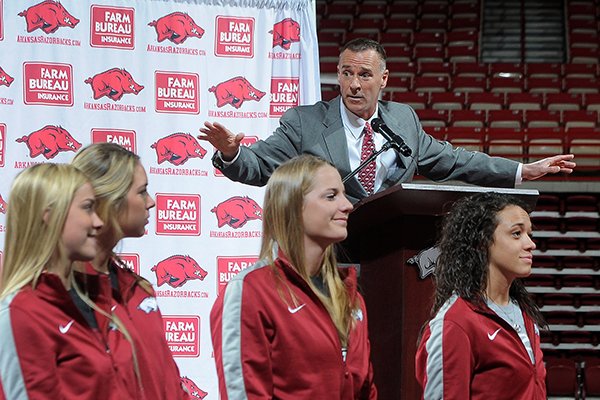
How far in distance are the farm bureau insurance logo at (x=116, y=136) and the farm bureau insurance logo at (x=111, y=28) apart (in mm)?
504

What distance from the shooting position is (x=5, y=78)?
5.85 m

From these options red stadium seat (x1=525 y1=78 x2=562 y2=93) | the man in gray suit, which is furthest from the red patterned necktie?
red stadium seat (x1=525 y1=78 x2=562 y2=93)

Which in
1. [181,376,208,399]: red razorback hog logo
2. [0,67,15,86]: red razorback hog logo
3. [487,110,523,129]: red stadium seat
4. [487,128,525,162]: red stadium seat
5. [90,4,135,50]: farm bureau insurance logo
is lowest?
[181,376,208,399]: red razorback hog logo

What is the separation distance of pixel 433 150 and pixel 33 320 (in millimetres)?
2363

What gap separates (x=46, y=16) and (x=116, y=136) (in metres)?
0.82

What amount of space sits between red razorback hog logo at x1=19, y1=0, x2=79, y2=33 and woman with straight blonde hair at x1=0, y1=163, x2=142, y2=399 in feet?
11.4

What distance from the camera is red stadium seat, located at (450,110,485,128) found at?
13.9 meters

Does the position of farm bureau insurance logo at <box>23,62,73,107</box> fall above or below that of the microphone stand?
above

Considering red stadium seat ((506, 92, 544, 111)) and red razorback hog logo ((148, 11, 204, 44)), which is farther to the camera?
red stadium seat ((506, 92, 544, 111))

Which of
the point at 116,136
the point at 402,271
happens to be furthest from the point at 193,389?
the point at 402,271

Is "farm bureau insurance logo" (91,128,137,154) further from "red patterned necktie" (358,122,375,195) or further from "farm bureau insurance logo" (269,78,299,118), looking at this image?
"red patterned necktie" (358,122,375,195)

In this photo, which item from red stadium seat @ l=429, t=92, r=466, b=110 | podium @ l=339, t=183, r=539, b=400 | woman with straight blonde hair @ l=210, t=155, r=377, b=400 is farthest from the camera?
red stadium seat @ l=429, t=92, r=466, b=110

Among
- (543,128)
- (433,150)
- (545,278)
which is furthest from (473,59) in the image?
(433,150)

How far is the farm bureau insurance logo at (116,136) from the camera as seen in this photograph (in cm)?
596
